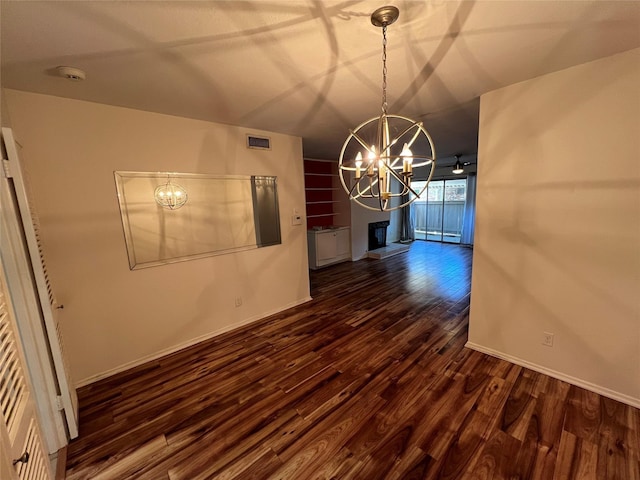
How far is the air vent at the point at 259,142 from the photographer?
315 centimetres

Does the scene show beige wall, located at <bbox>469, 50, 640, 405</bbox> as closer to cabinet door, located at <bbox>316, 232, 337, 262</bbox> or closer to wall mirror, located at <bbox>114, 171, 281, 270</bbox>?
wall mirror, located at <bbox>114, 171, 281, 270</bbox>

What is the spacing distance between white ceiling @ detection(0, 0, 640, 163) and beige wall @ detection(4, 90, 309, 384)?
210 mm

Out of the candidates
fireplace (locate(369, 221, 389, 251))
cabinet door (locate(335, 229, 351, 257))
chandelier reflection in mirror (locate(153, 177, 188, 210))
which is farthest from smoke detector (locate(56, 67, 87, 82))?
fireplace (locate(369, 221, 389, 251))

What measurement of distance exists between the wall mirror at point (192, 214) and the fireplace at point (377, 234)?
3880mm

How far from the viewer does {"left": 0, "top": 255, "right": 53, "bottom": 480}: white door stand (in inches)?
31.9

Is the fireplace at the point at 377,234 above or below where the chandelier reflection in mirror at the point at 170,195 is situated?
below

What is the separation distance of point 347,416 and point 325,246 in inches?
162

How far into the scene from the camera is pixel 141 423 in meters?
1.91

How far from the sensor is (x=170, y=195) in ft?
8.70

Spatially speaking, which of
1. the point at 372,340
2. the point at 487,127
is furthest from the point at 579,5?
the point at 372,340

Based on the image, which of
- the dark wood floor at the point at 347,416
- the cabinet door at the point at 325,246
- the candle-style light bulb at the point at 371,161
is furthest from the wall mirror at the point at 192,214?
the cabinet door at the point at 325,246

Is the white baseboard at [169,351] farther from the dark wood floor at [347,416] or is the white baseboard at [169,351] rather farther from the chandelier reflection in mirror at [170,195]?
the chandelier reflection in mirror at [170,195]

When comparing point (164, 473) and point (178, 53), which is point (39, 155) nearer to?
point (178, 53)

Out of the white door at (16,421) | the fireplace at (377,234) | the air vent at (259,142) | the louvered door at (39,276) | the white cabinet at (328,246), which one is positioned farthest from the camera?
the fireplace at (377,234)
